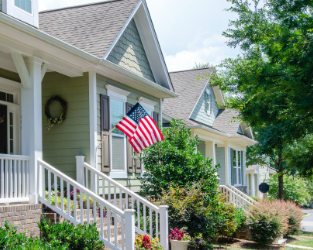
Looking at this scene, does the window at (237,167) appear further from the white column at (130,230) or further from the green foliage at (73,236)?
the green foliage at (73,236)

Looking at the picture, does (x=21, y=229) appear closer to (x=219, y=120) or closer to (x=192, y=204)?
(x=192, y=204)

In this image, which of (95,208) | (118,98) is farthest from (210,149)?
(95,208)

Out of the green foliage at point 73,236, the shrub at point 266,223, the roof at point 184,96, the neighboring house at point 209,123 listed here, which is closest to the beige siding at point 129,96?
the green foliage at point 73,236

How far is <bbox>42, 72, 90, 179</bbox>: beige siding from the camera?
390 inches

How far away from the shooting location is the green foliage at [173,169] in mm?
10375

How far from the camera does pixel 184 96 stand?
64.1ft

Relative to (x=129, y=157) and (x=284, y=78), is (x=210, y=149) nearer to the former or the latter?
(x=129, y=157)

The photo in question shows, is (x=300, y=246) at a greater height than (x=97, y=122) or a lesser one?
lesser

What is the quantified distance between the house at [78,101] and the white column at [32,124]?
0.06 ft

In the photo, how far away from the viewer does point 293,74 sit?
7570mm

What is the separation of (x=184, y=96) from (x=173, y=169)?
31.5 ft

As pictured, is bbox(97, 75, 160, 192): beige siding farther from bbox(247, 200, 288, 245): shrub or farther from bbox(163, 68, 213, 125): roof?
bbox(163, 68, 213, 125): roof

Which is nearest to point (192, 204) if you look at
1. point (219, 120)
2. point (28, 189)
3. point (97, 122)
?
point (97, 122)

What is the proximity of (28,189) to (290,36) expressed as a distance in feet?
18.4
